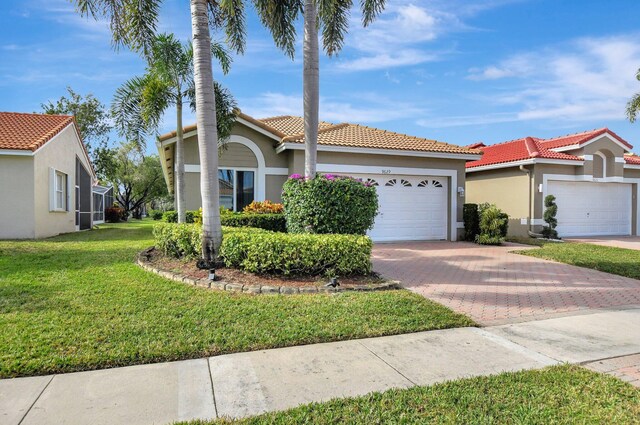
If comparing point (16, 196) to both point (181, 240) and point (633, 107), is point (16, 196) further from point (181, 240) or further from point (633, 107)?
point (633, 107)

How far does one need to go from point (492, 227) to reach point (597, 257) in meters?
3.51

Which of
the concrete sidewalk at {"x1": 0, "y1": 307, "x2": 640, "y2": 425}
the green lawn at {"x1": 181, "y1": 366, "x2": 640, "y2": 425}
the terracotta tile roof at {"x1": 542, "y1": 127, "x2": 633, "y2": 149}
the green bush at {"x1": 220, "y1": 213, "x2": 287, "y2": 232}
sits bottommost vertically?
the concrete sidewalk at {"x1": 0, "y1": 307, "x2": 640, "y2": 425}

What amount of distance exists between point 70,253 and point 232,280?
639cm

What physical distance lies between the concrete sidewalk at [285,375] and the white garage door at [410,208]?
31.2 ft

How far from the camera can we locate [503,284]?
7.62 meters

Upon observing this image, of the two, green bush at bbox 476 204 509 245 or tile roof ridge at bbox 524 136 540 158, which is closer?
green bush at bbox 476 204 509 245

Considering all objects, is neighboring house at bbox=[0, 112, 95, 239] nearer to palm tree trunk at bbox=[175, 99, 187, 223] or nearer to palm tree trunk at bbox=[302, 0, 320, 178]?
palm tree trunk at bbox=[175, 99, 187, 223]

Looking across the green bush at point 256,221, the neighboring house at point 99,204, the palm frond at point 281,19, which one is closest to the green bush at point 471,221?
the green bush at point 256,221

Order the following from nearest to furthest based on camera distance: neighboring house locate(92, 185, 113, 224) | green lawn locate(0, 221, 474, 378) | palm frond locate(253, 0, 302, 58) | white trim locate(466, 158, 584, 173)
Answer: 1. green lawn locate(0, 221, 474, 378)
2. palm frond locate(253, 0, 302, 58)
3. white trim locate(466, 158, 584, 173)
4. neighboring house locate(92, 185, 113, 224)

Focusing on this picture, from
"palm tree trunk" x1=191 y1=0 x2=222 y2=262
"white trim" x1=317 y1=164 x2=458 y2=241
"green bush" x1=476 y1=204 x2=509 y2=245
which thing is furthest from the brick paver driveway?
"palm tree trunk" x1=191 y1=0 x2=222 y2=262

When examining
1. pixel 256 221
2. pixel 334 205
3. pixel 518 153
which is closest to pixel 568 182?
pixel 518 153

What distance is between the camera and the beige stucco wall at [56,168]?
45.6 ft

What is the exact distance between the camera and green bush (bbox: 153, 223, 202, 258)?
318 inches

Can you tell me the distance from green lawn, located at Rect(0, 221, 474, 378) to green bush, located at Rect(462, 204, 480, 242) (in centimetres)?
956
